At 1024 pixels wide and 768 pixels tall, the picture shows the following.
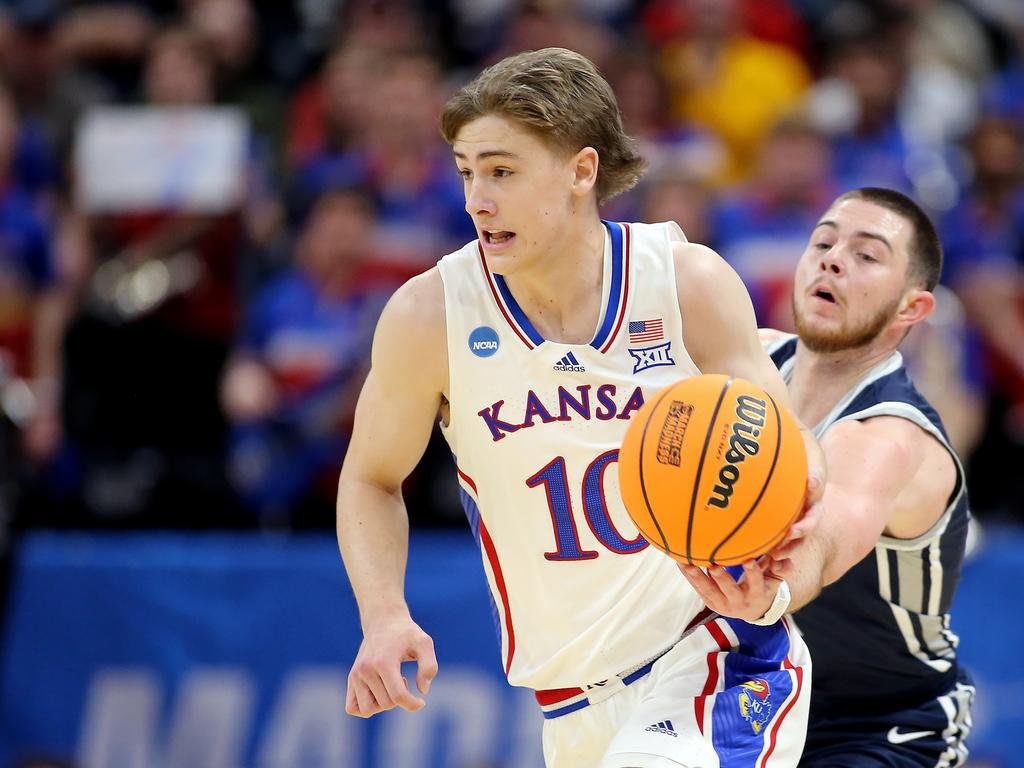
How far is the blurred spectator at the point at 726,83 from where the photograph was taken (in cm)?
1009

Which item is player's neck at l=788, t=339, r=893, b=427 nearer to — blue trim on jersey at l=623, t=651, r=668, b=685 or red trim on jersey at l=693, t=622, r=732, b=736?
red trim on jersey at l=693, t=622, r=732, b=736

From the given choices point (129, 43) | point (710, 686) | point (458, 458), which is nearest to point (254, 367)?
point (129, 43)

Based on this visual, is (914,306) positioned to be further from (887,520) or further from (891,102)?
(891,102)

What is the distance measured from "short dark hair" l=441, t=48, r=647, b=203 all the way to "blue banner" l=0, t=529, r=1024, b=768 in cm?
373

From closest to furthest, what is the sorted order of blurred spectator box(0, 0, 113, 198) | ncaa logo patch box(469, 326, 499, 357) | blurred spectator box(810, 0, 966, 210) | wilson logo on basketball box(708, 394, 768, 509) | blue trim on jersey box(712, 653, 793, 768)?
wilson logo on basketball box(708, 394, 768, 509), blue trim on jersey box(712, 653, 793, 768), ncaa logo patch box(469, 326, 499, 357), blurred spectator box(810, 0, 966, 210), blurred spectator box(0, 0, 113, 198)

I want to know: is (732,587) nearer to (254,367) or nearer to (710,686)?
(710,686)

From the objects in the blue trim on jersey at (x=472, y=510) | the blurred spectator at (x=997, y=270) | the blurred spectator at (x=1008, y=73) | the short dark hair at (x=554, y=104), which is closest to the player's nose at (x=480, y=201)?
the short dark hair at (x=554, y=104)

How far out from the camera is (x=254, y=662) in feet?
25.6

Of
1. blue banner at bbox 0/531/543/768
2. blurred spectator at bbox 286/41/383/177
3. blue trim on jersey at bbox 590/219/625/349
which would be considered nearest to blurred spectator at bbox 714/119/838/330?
blue banner at bbox 0/531/543/768

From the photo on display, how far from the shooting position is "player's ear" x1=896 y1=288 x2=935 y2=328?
4852 mm

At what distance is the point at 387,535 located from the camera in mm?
4363

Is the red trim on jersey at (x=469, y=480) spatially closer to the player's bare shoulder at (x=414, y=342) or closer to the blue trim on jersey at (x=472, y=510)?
the blue trim on jersey at (x=472, y=510)

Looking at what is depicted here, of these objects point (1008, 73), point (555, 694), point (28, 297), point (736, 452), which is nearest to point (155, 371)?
point (28, 297)

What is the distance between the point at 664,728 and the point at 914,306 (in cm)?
166
